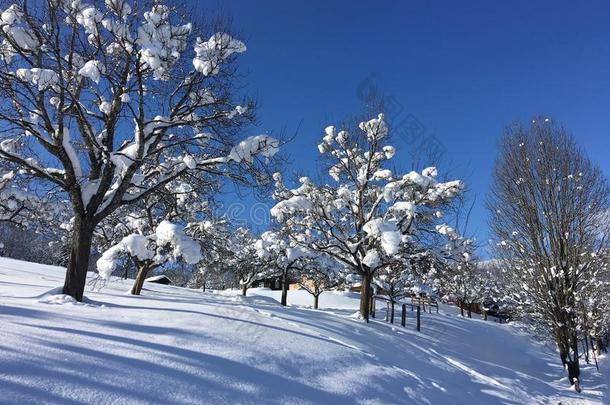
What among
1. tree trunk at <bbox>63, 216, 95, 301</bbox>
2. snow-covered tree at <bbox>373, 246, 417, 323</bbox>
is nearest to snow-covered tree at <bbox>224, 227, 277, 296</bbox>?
snow-covered tree at <bbox>373, 246, 417, 323</bbox>

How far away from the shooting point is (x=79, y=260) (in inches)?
288

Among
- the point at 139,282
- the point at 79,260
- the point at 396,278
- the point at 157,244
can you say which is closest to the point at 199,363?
the point at 157,244

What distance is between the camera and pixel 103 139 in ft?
27.1

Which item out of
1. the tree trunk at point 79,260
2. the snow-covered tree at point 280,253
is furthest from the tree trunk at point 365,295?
the tree trunk at point 79,260

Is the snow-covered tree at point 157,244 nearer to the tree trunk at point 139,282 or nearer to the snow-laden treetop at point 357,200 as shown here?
the snow-laden treetop at point 357,200

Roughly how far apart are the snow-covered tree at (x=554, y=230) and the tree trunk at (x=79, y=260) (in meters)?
12.2

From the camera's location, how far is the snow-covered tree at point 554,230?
11227mm

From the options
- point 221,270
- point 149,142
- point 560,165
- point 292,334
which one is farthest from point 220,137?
point 221,270

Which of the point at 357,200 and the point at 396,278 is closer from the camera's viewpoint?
the point at 357,200

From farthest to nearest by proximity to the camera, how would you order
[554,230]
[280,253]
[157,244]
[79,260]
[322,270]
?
[322,270] → [280,253] → [554,230] → [79,260] → [157,244]

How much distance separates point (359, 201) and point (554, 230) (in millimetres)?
6176

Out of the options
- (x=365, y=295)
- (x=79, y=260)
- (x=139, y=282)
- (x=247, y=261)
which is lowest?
(x=139, y=282)

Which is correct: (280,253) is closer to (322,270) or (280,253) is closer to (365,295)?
(322,270)

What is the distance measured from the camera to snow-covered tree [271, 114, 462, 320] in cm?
1243
